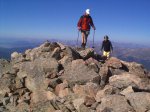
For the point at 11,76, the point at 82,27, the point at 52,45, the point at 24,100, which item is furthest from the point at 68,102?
the point at 82,27

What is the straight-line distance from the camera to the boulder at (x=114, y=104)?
19.4 metres

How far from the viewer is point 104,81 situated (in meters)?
25.8

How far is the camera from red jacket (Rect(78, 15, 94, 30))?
1352 inches

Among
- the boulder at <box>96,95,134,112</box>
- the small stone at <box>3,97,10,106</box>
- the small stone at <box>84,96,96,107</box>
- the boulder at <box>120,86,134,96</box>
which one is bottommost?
the small stone at <box>3,97,10,106</box>

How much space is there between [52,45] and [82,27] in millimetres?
4575

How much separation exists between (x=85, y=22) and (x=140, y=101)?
1681 centimetres

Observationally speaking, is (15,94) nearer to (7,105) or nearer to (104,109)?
(7,105)

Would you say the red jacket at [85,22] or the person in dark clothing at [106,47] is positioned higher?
the red jacket at [85,22]

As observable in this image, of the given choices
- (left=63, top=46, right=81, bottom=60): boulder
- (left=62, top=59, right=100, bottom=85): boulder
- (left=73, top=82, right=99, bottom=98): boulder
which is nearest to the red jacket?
(left=63, top=46, right=81, bottom=60): boulder

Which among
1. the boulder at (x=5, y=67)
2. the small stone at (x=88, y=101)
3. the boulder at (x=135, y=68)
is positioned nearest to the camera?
the small stone at (x=88, y=101)

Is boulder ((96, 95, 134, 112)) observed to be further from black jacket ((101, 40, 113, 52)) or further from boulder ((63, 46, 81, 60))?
black jacket ((101, 40, 113, 52))

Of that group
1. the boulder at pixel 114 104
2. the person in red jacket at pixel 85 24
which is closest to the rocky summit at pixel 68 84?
the boulder at pixel 114 104

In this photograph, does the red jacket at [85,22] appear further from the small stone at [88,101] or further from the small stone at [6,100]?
the small stone at [88,101]

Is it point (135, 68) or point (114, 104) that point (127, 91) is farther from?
point (135, 68)
